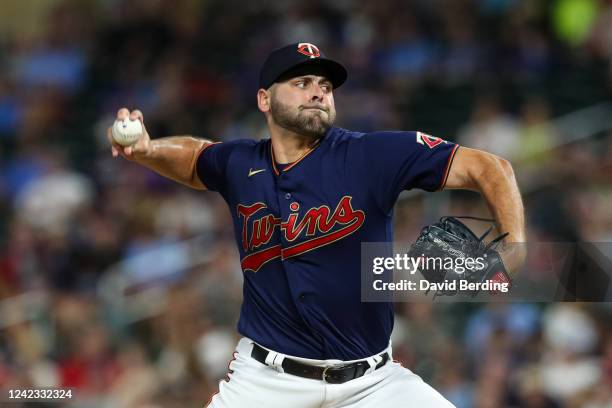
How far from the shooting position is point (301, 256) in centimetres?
417

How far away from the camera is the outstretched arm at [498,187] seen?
383 centimetres

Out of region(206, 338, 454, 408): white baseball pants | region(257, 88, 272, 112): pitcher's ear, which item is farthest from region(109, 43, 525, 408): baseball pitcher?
region(257, 88, 272, 112): pitcher's ear

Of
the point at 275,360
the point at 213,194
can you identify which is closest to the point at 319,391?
the point at 275,360

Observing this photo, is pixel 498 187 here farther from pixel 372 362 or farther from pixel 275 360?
pixel 275 360

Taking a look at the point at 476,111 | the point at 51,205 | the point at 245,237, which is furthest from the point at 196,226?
the point at 245,237

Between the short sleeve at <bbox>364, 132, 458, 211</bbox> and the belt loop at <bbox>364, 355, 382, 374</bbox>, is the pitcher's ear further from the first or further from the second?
the belt loop at <bbox>364, 355, 382, 374</bbox>

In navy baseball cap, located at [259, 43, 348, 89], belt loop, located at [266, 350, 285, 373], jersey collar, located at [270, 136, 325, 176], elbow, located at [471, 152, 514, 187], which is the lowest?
belt loop, located at [266, 350, 285, 373]

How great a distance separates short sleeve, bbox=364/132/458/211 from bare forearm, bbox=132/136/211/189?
88 centimetres

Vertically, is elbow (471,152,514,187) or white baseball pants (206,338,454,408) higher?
elbow (471,152,514,187)

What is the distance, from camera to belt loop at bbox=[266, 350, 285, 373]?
412 centimetres

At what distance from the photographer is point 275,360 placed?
4.12 metres

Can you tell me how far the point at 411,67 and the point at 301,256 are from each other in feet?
20.8

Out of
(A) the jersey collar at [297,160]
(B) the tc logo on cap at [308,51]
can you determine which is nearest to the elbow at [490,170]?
(A) the jersey collar at [297,160]

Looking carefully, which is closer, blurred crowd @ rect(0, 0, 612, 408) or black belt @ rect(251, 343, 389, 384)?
black belt @ rect(251, 343, 389, 384)
